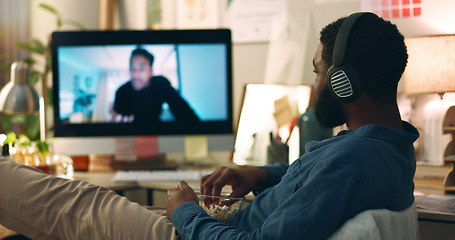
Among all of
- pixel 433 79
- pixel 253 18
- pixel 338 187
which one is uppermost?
pixel 253 18

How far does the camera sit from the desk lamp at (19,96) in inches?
67.2

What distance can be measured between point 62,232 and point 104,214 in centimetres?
13

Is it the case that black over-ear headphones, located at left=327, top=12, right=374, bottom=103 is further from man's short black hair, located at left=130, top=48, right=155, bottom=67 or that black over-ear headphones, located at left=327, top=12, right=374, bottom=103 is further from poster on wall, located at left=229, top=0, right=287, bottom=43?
poster on wall, located at left=229, top=0, right=287, bottom=43

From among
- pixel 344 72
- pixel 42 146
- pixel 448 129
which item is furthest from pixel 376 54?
pixel 42 146

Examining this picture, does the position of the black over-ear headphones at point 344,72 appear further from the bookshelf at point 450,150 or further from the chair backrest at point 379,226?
the bookshelf at point 450,150

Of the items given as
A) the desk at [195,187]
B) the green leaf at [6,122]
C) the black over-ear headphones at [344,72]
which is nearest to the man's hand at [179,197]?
the desk at [195,187]

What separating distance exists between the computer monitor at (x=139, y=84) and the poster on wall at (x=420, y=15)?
1.87 ft

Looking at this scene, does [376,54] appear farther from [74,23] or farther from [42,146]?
[74,23]

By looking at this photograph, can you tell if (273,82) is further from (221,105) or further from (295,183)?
(295,183)

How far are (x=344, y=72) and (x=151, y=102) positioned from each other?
105 cm

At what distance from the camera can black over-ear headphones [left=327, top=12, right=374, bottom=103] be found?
2.87ft

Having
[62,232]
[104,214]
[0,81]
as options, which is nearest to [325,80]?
[104,214]

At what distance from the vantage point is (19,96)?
1.71m

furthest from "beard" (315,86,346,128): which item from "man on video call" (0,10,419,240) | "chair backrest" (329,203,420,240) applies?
"chair backrest" (329,203,420,240)
